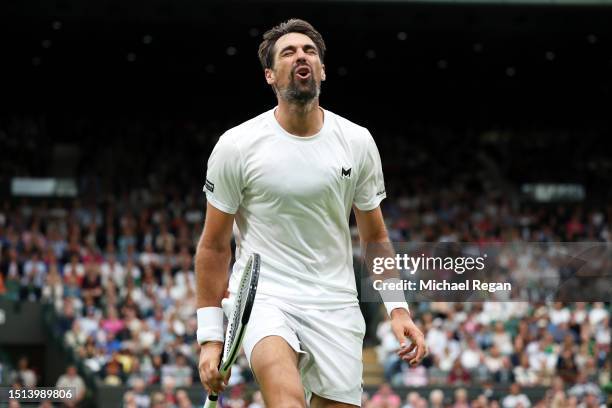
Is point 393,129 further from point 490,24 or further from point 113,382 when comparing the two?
point 113,382

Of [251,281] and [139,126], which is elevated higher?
[139,126]

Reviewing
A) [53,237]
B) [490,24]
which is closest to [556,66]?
[490,24]

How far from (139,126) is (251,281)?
85.6 ft

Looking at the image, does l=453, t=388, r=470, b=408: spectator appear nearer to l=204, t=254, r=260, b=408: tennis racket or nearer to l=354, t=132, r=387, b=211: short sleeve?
l=354, t=132, r=387, b=211: short sleeve

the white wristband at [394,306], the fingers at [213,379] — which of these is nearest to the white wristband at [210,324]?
the fingers at [213,379]

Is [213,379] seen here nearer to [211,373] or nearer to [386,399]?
[211,373]

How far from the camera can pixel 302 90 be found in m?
5.32

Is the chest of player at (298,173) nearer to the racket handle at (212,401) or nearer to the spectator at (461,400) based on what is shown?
the racket handle at (212,401)

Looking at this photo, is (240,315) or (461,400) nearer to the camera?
(240,315)

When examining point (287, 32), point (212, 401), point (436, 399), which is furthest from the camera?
point (436, 399)

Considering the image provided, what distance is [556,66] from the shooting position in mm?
30938

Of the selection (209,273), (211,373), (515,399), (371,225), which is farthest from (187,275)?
(211,373)

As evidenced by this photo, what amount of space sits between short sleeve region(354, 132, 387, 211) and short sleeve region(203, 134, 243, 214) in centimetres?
59

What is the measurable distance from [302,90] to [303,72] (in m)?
0.08
